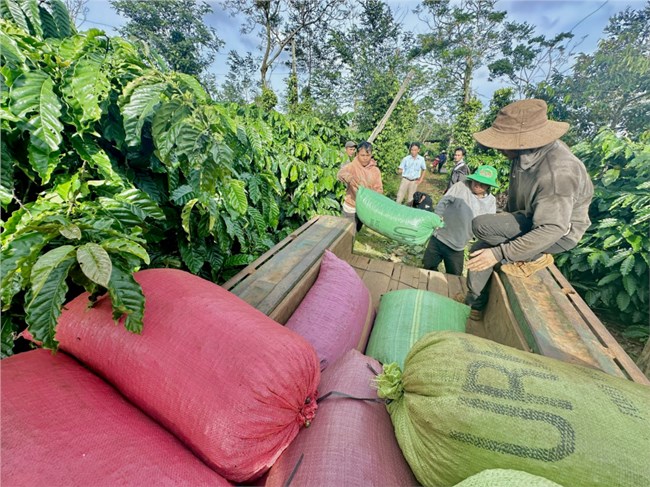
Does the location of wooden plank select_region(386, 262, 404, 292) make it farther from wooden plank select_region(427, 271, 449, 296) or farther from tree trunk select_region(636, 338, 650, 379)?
tree trunk select_region(636, 338, 650, 379)

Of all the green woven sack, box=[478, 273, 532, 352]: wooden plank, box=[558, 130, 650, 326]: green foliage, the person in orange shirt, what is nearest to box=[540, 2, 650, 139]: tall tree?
box=[558, 130, 650, 326]: green foliage

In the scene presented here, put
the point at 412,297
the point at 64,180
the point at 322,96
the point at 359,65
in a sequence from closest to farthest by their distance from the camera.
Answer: the point at 64,180 → the point at 412,297 → the point at 359,65 → the point at 322,96

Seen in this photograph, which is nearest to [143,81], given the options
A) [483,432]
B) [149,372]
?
[149,372]

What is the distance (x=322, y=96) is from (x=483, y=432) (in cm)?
2222

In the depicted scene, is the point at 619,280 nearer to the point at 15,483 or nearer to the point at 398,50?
the point at 15,483

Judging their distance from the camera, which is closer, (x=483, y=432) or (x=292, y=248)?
(x=483, y=432)

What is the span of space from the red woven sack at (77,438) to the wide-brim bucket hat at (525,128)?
208 centimetres

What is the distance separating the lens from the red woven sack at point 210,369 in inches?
29.8

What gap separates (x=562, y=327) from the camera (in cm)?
141

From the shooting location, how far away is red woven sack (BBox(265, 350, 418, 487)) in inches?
30.3

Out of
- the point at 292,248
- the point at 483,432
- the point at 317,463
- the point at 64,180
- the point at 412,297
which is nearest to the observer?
the point at 483,432

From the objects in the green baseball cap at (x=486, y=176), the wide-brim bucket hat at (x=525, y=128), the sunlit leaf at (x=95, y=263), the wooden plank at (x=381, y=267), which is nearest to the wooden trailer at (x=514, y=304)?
the wooden plank at (x=381, y=267)

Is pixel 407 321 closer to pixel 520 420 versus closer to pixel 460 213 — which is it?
pixel 520 420

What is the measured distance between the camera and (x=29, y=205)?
102 centimetres
